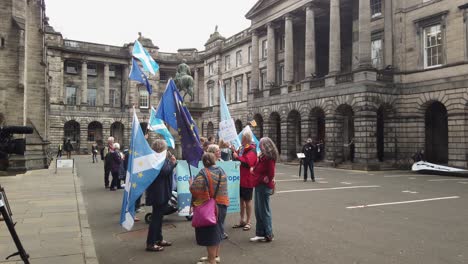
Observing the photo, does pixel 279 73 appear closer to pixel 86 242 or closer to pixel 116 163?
pixel 116 163

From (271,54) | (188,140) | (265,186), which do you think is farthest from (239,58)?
(265,186)

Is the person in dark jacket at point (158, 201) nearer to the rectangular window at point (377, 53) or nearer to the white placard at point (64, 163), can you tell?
the white placard at point (64, 163)

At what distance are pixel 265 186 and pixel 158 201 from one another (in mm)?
2013

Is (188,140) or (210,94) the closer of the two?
(188,140)

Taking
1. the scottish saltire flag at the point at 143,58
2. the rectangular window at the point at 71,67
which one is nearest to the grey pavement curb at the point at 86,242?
the scottish saltire flag at the point at 143,58

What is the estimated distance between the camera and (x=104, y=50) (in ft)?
198

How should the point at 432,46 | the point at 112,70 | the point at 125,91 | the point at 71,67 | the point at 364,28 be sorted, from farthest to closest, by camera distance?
the point at 112,70, the point at 125,91, the point at 71,67, the point at 364,28, the point at 432,46

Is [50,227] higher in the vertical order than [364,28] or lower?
lower

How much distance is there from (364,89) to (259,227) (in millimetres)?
22443

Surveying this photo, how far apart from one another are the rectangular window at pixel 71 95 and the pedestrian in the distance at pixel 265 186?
57.7 meters

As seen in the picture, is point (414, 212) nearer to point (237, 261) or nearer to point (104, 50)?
point (237, 261)

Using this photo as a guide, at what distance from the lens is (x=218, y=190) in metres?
5.51

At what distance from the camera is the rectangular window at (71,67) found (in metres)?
58.5

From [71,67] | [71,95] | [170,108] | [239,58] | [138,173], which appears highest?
[239,58]
